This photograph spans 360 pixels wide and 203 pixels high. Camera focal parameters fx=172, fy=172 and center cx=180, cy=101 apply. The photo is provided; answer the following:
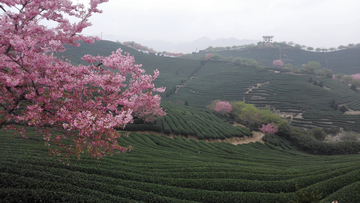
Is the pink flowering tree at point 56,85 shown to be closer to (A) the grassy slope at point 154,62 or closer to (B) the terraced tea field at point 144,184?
(B) the terraced tea field at point 144,184

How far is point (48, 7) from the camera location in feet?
16.3

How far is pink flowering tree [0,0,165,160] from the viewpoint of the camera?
401 centimetres

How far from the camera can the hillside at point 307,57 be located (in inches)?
→ 2995

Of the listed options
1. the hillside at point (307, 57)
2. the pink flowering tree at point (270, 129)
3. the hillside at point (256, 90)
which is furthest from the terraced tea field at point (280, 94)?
the hillside at point (307, 57)

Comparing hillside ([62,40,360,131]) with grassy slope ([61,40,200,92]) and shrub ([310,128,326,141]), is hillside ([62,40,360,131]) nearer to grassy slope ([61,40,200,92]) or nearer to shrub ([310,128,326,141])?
grassy slope ([61,40,200,92])

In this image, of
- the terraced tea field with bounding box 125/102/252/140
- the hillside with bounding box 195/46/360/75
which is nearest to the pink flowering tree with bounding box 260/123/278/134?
the terraced tea field with bounding box 125/102/252/140

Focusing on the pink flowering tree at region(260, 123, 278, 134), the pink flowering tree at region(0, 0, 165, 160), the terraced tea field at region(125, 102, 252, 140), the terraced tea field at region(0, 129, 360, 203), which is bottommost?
the pink flowering tree at region(260, 123, 278, 134)

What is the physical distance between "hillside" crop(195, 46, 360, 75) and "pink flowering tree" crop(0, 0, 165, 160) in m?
89.3

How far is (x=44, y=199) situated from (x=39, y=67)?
10.5 ft

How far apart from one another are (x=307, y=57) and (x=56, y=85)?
11222 cm

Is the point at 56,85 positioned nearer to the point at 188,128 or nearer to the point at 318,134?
the point at 188,128

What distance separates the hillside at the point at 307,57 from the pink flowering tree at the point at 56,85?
3515 inches

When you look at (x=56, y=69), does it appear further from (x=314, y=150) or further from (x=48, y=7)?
(x=314, y=150)

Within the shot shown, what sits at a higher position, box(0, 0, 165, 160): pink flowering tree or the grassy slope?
the grassy slope
